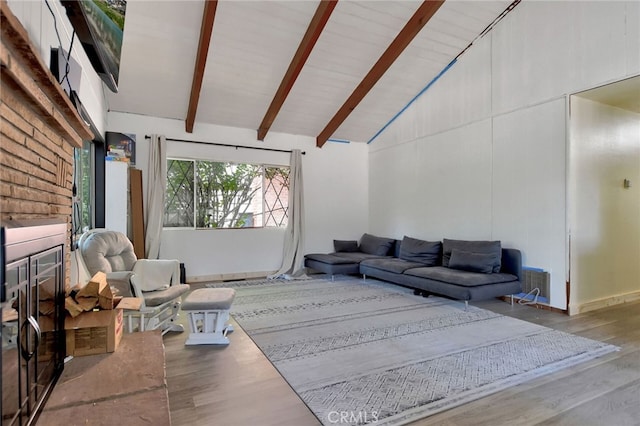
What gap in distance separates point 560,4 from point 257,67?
3611 mm

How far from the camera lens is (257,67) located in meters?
4.54

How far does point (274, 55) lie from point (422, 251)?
3423 millimetres

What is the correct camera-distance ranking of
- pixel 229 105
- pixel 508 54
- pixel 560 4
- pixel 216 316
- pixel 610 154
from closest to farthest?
pixel 216 316 < pixel 560 4 < pixel 610 154 < pixel 508 54 < pixel 229 105

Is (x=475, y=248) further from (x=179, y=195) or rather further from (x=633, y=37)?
(x=179, y=195)

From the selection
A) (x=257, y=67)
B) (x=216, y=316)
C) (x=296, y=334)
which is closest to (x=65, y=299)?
(x=216, y=316)

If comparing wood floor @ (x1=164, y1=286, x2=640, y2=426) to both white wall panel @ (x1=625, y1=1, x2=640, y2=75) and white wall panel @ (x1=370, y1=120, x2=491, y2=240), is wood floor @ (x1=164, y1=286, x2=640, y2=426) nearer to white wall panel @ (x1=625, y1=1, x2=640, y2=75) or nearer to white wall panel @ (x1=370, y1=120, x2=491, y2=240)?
white wall panel @ (x1=370, y1=120, x2=491, y2=240)

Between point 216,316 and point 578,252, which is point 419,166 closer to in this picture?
point 578,252

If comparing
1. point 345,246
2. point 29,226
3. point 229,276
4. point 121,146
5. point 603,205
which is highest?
point 121,146

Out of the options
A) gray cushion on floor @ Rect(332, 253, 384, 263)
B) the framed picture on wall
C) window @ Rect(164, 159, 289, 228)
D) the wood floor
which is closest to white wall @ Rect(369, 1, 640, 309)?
gray cushion on floor @ Rect(332, 253, 384, 263)

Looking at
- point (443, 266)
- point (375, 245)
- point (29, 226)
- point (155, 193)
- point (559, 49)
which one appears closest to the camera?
point (29, 226)

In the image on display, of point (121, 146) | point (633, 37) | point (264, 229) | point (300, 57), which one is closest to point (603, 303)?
point (633, 37)

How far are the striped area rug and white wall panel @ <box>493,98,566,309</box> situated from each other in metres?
0.97

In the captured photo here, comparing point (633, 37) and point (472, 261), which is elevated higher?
point (633, 37)

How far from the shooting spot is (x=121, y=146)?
15.0 feet
